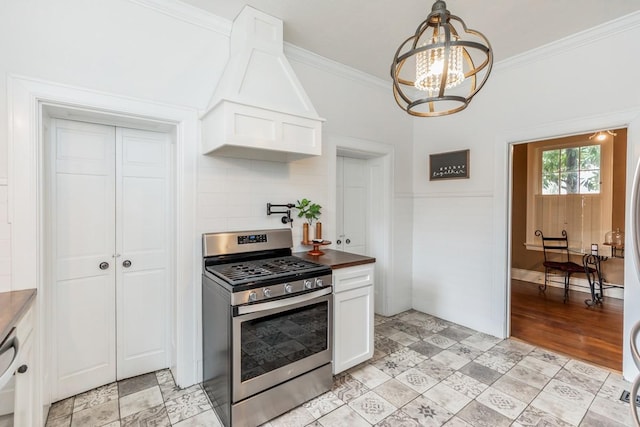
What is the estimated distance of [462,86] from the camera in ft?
11.6

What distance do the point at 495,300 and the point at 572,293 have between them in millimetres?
2782

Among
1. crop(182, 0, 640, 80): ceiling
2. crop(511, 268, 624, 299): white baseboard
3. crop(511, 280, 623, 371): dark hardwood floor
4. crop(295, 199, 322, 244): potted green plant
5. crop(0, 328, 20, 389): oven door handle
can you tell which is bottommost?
crop(511, 280, 623, 371): dark hardwood floor

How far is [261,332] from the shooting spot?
2.00 m

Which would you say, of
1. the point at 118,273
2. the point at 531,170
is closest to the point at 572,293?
the point at 531,170

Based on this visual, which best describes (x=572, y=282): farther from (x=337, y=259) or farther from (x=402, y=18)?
(x=402, y=18)

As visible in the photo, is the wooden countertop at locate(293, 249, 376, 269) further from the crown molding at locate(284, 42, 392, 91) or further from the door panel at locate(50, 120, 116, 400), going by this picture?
the crown molding at locate(284, 42, 392, 91)

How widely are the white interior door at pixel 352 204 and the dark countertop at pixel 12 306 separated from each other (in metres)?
2.66

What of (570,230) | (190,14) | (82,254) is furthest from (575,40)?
(82,254)

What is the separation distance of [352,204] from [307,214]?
1.10 metres

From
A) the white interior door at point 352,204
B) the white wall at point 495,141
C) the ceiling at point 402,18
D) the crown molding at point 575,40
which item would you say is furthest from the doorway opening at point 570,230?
the white interior door at point 352,204

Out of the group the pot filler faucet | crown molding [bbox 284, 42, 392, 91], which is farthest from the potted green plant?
crown molding [bbox 284, 42, 392, 91]

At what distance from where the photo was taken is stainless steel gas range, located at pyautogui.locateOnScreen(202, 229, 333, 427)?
192 cm

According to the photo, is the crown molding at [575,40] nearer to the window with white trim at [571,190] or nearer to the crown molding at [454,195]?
the crown molding at [454,195]

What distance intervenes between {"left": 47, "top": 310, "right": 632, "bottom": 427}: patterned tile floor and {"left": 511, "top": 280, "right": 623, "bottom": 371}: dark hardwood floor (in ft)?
0.92
